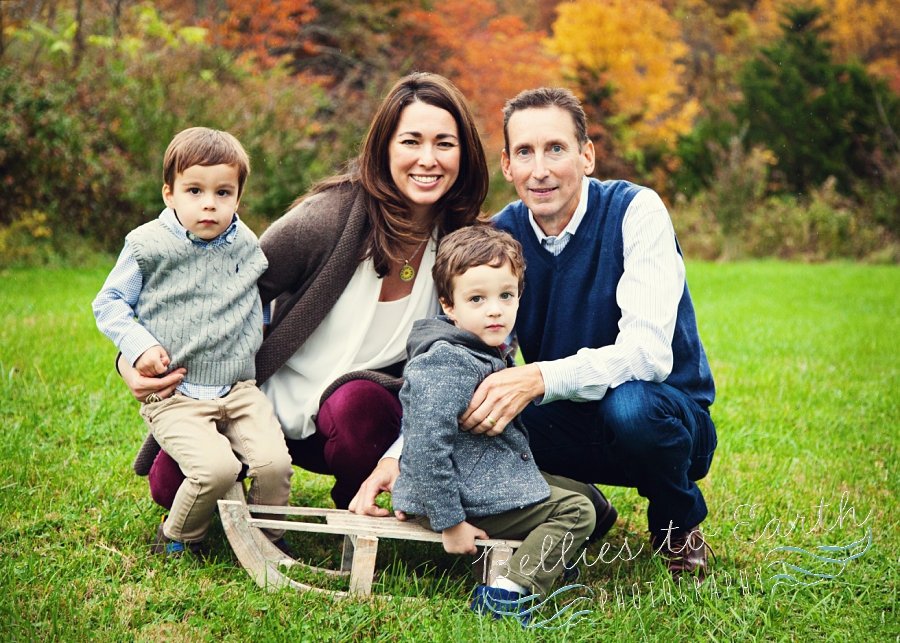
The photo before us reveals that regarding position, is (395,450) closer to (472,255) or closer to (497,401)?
(497,401)

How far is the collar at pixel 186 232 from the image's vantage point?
103 inches

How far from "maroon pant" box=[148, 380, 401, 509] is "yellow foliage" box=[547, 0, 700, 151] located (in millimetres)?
19025

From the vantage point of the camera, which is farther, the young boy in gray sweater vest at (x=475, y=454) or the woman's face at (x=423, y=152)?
the woman's face at (x=423, y=152)

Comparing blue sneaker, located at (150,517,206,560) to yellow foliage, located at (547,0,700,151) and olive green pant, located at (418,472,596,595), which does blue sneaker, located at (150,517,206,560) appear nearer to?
olive green pant, located at (418,472,596,595)

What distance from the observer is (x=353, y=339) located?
2.90 meters

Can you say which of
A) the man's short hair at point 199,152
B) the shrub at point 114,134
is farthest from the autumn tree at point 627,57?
the man's short hair at point 199,152

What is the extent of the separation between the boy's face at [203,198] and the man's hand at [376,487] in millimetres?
936

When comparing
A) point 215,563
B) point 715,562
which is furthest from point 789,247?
point 215,563

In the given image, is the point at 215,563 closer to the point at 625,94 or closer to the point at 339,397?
the point at 339,397

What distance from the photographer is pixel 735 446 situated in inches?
157

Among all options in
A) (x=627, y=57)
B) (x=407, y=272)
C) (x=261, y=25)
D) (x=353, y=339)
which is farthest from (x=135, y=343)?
(x=627, y=57)

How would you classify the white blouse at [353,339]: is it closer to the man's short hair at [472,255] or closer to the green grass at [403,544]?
the man's short hair at [472,255]

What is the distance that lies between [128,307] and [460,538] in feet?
4.13

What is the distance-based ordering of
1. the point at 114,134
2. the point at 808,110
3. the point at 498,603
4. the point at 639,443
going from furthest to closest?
1. the point at 808,110
2. the point at 114,134
3. the point at 639,443
4. the point at 498,603
